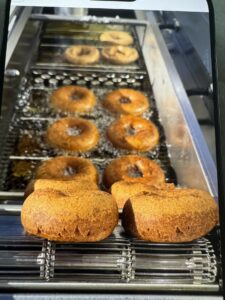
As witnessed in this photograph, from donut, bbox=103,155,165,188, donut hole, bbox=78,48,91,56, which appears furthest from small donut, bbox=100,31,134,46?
donut, bbox=103,155,165,188

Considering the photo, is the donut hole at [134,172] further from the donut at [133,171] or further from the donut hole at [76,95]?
the donut hole at [76,95]

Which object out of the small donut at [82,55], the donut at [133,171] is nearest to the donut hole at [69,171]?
the donut at [133,171]

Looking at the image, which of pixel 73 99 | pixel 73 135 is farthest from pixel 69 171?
pixel 73 99

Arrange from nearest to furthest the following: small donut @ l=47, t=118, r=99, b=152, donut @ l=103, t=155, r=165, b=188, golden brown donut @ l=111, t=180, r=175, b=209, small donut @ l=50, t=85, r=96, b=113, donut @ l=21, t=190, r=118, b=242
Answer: donut @ l=21, t=190, r=118, b=242 → golden brown donut @ l=111, t=180, r=175, b=209 → donut @ l=103, t=155, r=165, b=188 → small donut @ l=47, t=118, r=99, b=152 → small donut @ l=50, t=85, r=96, b=113

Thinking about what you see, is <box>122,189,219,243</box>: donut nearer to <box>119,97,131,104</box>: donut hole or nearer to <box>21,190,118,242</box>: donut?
<box>21,190,118,242</box>: donut

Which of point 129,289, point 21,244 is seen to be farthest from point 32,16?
point 129,289

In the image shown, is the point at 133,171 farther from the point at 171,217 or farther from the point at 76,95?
the point at 76,95

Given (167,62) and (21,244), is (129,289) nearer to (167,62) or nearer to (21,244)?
(21,244)
